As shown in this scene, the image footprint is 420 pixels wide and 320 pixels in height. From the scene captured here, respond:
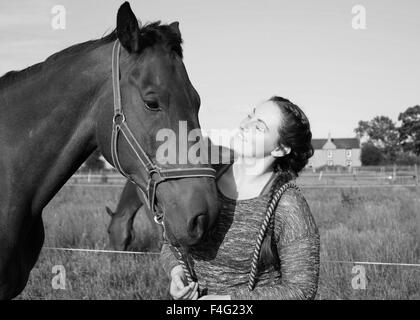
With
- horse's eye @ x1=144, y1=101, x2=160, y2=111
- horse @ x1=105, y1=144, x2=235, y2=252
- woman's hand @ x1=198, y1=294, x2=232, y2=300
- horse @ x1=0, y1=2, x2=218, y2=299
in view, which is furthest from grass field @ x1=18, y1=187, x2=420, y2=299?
horse's eye @ x1=144, y1=101, x2=160, y2=111

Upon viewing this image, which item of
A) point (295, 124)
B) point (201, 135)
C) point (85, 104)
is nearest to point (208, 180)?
point (201, 135)

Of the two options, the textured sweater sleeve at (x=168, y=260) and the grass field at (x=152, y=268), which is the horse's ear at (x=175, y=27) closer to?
the textured sweater sleeve at (x=168, y=260)

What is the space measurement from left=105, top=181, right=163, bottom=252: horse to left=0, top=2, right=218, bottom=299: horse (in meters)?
3.60

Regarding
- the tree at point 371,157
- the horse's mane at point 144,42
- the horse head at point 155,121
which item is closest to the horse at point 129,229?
the horse's mane at point 144,42

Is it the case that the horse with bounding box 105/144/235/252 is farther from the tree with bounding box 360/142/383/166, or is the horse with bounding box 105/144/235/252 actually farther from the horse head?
the tree with bounding box 360/142/383/166

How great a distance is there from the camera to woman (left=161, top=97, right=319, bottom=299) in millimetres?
1909

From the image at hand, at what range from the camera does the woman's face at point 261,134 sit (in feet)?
6.71

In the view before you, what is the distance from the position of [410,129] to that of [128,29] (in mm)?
64783

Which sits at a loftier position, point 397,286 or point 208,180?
point 208,180

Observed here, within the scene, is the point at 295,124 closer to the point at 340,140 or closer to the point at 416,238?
the point at 416,238

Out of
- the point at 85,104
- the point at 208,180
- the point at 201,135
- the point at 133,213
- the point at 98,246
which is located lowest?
the point at 98,246
